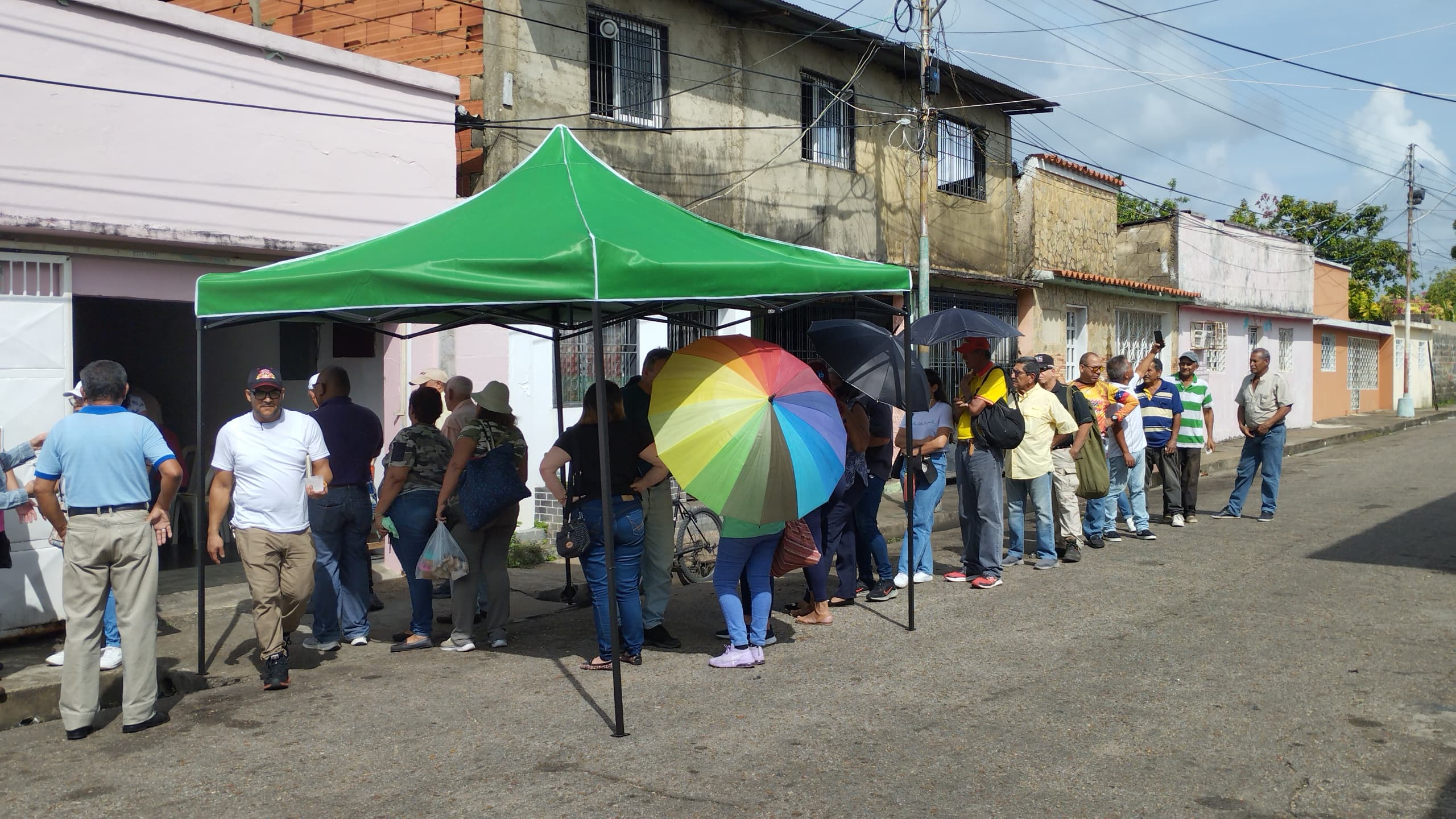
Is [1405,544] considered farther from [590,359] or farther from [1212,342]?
[1212,342]

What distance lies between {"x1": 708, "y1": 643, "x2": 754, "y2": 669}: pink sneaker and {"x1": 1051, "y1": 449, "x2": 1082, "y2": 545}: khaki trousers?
4.22 meters

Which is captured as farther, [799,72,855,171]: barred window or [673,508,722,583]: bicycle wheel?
[799,72,855,171]: barred window

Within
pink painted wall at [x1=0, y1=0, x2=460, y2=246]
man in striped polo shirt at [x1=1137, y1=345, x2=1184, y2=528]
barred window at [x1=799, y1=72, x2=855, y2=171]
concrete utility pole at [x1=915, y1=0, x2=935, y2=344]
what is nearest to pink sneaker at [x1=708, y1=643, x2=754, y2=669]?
pink painted wall at [x1=0, y1=0, x2=460, y2=246]

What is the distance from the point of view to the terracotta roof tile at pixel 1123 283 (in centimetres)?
2038

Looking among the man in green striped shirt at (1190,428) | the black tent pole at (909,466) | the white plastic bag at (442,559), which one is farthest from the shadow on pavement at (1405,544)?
the white plastic bag at (442,559)

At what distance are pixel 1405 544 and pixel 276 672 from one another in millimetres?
9805

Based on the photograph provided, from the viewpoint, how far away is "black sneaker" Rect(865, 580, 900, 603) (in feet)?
27.7

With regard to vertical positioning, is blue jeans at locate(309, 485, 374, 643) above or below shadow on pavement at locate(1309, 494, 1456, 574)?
above

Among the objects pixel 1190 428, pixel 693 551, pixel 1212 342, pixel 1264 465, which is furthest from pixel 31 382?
pixel 1212 342

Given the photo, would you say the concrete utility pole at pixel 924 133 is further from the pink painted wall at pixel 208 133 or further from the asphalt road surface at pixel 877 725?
the asphalt road surface at pixel 877 725

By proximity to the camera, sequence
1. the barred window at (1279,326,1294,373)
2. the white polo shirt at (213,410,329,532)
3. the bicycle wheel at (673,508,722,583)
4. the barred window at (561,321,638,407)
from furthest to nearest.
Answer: the barred window at (1279,326,1294,373) < the barred window at (561,321,638,407) < the bicycle wheel at (673,508,722,583) < the white polo shirt at (213,410,329,532)

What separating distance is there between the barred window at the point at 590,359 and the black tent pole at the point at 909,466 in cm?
444

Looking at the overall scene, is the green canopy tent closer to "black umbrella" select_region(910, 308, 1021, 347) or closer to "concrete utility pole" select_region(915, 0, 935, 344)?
"black umbrella" select_region(910, 308, 1021, 347)

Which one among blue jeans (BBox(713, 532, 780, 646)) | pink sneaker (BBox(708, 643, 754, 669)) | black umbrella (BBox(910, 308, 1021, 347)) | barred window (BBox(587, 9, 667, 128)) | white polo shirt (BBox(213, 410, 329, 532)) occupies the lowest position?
pink sneaker (BBox(708, 643, 754, 669))
